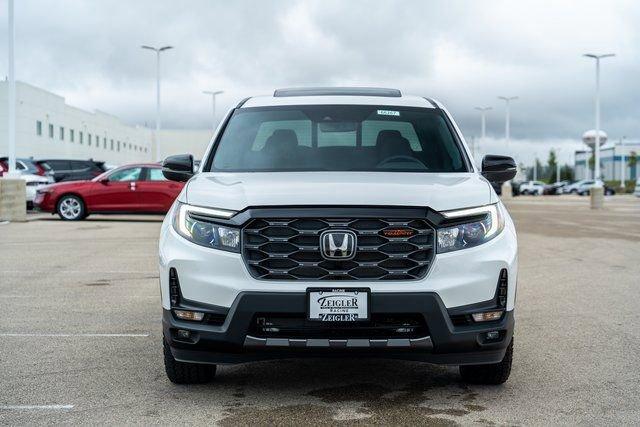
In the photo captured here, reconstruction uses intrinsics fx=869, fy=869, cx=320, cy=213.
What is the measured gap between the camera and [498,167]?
5.82 meters

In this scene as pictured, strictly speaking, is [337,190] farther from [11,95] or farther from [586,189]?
[586,189]

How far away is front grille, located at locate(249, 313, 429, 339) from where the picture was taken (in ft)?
14.8

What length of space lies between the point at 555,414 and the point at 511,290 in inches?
27.2

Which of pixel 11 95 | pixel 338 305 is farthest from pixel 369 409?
pixel 11 95

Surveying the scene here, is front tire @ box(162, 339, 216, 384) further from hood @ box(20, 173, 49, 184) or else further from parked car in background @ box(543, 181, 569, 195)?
parked car in background @ box(543, 181, 569, 195)

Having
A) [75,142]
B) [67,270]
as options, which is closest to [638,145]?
[75,142]

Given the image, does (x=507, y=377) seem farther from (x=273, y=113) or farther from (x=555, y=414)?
(x=273, y=113)

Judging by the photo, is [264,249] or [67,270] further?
[67,270]

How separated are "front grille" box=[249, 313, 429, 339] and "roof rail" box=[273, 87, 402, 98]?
245cm

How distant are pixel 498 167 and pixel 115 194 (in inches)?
685

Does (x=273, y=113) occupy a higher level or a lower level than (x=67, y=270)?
higher

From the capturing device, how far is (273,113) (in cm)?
622

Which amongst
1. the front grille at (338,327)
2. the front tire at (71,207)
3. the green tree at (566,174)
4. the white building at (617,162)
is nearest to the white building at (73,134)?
the front tire at (71,207)

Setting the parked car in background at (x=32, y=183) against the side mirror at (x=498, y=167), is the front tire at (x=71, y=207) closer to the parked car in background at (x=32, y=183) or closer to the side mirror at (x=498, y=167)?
the parked car in background at (x=32, y=183)
